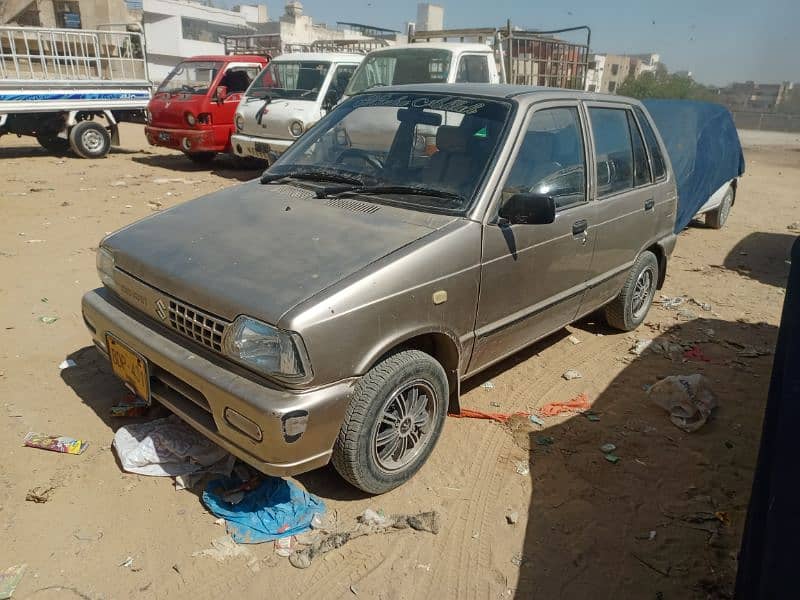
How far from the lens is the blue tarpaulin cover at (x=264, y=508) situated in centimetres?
254

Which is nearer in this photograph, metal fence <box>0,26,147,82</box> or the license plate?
the license plate

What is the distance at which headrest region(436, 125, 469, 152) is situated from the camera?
3123 mm

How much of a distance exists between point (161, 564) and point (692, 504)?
8.22ft

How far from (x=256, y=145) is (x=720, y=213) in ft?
24.5

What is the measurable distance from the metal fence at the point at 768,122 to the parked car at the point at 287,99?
3701 centimetres

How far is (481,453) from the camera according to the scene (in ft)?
10.4

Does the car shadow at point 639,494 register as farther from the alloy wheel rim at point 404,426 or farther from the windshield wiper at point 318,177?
the windshield wiper at point 318,177

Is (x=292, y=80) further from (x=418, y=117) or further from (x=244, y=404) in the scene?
(x=244, y=404)

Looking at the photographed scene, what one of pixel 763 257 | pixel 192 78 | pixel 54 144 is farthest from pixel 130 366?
pixel 54 144

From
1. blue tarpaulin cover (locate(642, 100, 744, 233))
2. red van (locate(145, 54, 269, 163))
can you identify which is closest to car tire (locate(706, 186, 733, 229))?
blue tarpaulin cover (locate(642, 100, 744, 233))

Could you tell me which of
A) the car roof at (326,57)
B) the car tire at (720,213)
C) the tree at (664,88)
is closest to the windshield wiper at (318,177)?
the car tire at (720,213)

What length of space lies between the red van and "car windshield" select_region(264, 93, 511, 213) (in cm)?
774

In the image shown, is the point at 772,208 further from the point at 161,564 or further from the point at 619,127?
the point at 161,564

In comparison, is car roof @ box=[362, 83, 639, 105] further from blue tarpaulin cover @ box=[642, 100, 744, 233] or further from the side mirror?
blue tarpaulin cover @ box=[642, 100, 744, 233]
